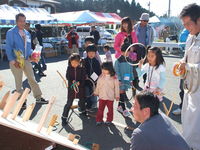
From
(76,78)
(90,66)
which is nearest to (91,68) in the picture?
(90,66)

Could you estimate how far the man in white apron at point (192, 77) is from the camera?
2.69 meters

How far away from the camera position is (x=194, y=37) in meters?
2.88

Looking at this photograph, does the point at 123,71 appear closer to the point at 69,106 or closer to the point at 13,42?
the point at 69,106

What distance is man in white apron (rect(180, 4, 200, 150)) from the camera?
269 cm

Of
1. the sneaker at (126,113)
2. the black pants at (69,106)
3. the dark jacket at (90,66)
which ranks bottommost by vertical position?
the sneaker at (126,113)

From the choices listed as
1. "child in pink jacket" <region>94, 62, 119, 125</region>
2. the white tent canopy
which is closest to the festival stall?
the white tent canopy

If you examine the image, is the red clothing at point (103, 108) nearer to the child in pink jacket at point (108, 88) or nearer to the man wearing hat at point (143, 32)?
the child in pink jacket at point (108, 88)

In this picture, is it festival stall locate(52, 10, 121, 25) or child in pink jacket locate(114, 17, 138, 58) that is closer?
child in pink jacket locate(114, 17, 138, 58)

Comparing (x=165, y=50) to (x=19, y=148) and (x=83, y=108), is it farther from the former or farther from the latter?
(x=19, y=148)

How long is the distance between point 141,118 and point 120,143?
1.74m

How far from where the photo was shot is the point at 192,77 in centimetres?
281

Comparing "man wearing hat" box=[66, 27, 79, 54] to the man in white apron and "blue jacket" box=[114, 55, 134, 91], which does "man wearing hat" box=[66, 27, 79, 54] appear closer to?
"blue jacket" box=[114, 55, 134, 91]

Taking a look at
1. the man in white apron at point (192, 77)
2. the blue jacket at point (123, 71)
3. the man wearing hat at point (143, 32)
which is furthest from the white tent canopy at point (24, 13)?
the man in white apron at point (192, 77)

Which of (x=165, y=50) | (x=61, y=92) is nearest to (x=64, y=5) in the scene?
(x=165, y=50)
